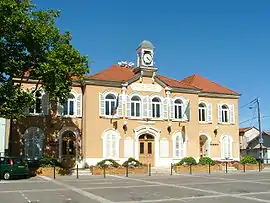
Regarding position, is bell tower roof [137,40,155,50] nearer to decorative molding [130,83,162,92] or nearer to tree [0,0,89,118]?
decorative molding [130,83,162,92]

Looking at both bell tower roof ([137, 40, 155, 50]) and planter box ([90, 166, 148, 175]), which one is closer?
planter box ([90, 166, 148, 175])

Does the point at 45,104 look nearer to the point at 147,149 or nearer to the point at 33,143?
the point at 33,143

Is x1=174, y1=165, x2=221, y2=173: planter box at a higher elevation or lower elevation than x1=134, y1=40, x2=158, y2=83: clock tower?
lower

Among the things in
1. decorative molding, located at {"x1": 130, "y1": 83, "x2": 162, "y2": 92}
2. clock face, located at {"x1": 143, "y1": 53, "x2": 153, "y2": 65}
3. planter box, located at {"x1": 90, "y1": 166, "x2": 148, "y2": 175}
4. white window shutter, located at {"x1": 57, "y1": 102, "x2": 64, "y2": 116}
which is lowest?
planter box, located at {"x1": 90, "y1": 166, "x2": 148, "y2": 175}

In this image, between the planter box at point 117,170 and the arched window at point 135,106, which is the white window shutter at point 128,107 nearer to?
the arched window at point 135,106

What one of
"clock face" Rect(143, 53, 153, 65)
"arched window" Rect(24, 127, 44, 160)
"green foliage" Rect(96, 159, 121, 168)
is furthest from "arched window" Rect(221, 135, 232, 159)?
"arched window" Rect(24, 127, 44, 160)

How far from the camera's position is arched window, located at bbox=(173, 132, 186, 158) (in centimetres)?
3512

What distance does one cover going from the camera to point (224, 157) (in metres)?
38.5

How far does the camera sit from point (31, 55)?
2619 centimetres

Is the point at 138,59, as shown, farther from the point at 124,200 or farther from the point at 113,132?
the point at 124,200

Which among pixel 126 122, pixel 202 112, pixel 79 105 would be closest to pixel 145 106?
pixel 126 122

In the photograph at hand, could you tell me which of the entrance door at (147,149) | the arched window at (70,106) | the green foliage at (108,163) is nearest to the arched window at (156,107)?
the entrance door at (147,149)

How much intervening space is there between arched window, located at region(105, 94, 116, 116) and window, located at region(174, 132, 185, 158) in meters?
6.54

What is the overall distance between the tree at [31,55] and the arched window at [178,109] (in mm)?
11795
